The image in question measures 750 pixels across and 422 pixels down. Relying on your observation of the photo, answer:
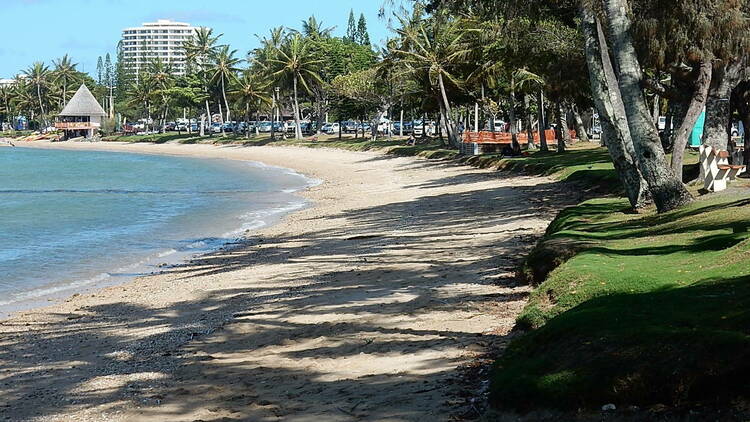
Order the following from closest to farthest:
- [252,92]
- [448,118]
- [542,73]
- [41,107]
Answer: [542,73] < [448,118] < [252,92] < [41,107]

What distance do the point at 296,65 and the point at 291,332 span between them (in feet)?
254

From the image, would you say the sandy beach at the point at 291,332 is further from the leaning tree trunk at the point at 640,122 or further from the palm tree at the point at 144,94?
the palm tree at the point at 144,94

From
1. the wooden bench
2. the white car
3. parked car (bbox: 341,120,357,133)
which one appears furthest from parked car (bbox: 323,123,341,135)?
the wooden bench

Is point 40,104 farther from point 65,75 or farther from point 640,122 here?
point 640,122

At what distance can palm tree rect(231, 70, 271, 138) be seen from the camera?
97.6 metres

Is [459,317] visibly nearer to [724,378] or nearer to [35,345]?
[724,378]

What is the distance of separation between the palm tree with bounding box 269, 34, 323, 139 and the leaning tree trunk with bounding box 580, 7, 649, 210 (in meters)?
69.8

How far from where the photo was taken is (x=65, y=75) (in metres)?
146

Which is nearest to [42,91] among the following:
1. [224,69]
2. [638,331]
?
[224,69]

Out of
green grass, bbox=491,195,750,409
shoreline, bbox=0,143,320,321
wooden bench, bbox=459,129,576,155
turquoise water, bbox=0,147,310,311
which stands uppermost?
green grass, bbox=491,195,750,409

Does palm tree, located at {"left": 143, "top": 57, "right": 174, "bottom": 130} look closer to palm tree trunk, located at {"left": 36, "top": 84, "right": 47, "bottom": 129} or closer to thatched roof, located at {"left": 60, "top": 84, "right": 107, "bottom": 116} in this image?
thatched roof, located at {"left": 60, "top": 84, "right": 107, "bottom": 116}

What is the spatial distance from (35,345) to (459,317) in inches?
221

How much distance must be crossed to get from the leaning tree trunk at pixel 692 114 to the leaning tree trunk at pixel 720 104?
1709 millimetres

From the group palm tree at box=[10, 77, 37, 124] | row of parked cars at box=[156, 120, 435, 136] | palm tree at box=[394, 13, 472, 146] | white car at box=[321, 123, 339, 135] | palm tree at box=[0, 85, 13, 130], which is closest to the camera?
palm tree at box=[394, 13, 472, 146]
